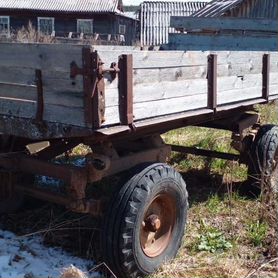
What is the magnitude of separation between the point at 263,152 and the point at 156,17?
3247cm

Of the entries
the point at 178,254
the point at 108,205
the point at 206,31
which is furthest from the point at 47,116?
the point at 206,31

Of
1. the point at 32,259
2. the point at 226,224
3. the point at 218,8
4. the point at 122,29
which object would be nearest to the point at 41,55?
the point at 32,259

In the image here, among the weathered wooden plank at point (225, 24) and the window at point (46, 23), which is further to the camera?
the window at point (46, 23)

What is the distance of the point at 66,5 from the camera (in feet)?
109

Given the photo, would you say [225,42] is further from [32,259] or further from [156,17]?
[156,17]

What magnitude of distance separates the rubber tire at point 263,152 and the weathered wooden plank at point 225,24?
13.4 feet

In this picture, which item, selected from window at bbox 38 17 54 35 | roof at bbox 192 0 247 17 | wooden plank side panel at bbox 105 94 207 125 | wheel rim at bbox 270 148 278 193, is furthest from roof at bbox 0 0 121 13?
wooden plank side panel at bbox 105 94 207 125

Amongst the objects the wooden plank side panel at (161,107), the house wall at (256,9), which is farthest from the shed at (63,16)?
the wooden plank side panel at (161,107)

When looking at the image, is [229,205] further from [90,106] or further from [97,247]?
[90,106]

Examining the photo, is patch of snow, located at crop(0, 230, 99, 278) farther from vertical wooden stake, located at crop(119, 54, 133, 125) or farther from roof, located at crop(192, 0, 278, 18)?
roof, located at crop(192, 0, 278, 18)

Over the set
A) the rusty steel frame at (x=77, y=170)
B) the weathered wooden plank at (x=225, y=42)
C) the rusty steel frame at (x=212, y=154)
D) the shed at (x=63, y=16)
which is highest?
the shed at (x=63, y=16)

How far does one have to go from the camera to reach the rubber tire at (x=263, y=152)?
16.5ft

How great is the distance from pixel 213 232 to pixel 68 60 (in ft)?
6.66

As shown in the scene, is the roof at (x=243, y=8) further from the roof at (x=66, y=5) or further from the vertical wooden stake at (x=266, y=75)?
the vertical wooden stake at (x=266, y=75)
